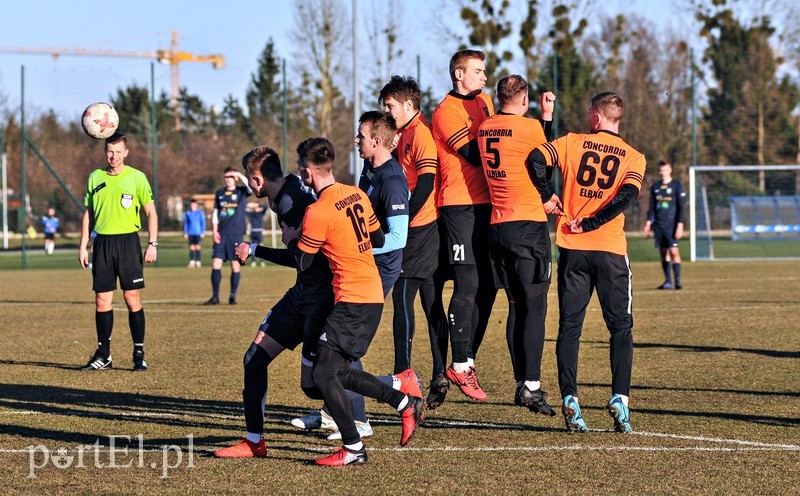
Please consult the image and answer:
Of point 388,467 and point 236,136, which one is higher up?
point 236,136

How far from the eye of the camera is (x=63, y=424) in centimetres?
721

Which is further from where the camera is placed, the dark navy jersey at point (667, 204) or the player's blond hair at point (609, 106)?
the dark navy jersey at point (667, 204)

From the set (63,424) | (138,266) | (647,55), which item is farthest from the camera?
(647,55)

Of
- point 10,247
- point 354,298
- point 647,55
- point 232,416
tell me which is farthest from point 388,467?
point 647,55

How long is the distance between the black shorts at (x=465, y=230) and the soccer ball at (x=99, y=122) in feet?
14.0

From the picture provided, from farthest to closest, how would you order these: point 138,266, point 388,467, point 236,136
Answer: point 236,136 < point 138,266 < point 388,467

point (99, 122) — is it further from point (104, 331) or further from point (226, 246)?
point (226, 246)

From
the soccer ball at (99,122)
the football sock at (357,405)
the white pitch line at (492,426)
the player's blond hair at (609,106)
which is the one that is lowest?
the white pitch line at (492,426)

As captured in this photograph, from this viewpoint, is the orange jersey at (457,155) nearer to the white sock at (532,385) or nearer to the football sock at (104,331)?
the white sock at (532,385)

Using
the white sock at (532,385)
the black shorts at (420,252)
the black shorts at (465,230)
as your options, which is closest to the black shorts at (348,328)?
the black shorts at (420,252)

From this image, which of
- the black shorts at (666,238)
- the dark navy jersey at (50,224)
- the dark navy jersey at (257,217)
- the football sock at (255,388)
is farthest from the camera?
the dark navy jersey at (50,224)

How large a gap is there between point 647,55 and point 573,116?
18.5m

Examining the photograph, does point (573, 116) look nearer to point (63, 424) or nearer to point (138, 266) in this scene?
point (138, 266)

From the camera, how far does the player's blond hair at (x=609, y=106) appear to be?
6879mm
